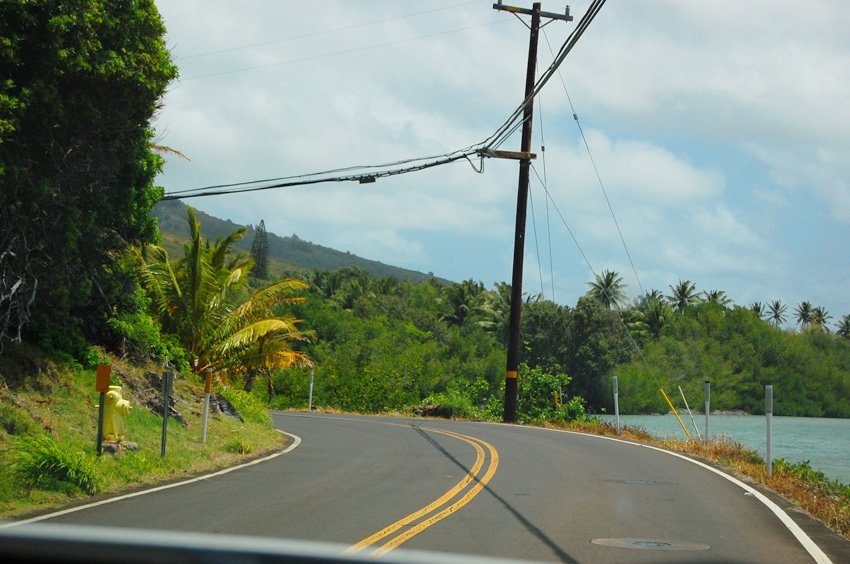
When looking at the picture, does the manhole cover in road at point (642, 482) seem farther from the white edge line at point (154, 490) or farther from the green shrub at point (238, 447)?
the green shrub at point (238, 447)

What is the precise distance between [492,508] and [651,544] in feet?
8.61

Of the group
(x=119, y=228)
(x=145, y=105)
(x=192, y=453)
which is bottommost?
(x=192, y=453)

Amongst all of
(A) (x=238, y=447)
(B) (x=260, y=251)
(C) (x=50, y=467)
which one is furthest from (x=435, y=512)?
(B) (x=260, y=251)

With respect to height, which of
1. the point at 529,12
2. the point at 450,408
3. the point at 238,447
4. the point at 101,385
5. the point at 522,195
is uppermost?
the point at 529,12

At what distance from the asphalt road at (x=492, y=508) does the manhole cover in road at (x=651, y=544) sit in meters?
0.02

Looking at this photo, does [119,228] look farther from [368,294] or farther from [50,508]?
[368,294]

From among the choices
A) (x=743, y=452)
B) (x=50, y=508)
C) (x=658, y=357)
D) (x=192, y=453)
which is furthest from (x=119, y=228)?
(x=658, y=357)

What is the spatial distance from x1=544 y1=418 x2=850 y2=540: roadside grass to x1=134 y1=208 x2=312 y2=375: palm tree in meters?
10.3

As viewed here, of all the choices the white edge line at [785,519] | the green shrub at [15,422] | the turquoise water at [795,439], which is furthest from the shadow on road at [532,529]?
the turquoise water at [795,439]

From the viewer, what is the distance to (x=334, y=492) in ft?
42.7

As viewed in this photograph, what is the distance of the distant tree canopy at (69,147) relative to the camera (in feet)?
50.0

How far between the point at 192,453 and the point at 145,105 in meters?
6.47

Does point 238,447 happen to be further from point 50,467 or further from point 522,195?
point 522,195

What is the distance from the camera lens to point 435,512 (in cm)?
1129
